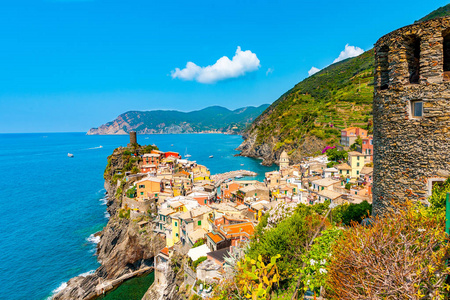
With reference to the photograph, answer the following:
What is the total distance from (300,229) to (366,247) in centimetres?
779

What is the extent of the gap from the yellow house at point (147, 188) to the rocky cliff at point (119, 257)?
407 cm

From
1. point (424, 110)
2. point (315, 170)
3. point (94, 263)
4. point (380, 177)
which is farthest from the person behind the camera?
point (315, 170)

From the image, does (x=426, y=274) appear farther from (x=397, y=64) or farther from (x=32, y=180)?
(x=32, y=180)

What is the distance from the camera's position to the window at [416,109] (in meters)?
5.42

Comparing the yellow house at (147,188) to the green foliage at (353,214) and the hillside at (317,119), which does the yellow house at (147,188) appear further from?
the hillside at (317,119)

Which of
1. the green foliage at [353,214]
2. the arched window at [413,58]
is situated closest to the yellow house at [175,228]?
the green foliage at [353,214]

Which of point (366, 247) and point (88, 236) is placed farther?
point (88, 236)

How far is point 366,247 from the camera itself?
4273mm

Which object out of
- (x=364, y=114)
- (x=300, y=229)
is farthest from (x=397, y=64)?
(x=364, y=114)

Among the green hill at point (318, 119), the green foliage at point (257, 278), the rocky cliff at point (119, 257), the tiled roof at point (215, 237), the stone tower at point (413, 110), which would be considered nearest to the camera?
the green foliage at point (257, 278)

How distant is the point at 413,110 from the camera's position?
555cm

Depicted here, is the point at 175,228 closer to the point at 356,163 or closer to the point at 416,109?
the point at 416,109

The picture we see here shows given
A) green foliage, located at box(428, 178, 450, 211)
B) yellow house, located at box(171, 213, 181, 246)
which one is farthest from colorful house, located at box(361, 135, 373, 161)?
green foliage, located at box(428, 178, 450, 211)

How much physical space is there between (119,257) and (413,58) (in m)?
30.0
